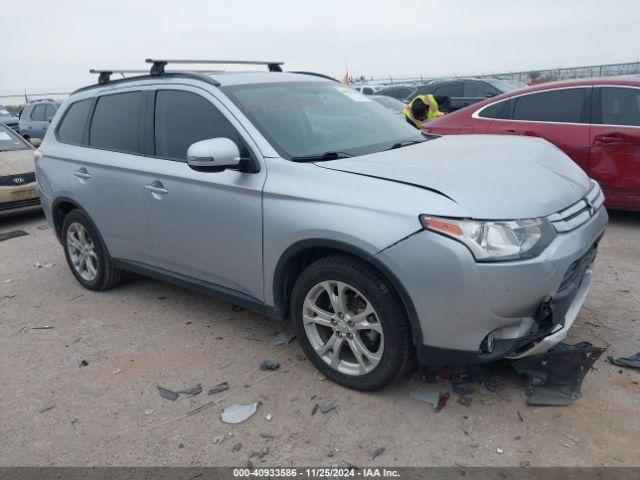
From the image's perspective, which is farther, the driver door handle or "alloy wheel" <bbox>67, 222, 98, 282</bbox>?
"alloy wheel" <bbox>67, 222, 98, 282</bbox>

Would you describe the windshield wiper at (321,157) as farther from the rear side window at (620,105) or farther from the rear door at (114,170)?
the rear side window at (620,105)

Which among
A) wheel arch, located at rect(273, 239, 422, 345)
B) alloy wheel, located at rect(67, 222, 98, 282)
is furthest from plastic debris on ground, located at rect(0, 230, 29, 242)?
wheel arch, located at rect(273, 239, 422, 345)

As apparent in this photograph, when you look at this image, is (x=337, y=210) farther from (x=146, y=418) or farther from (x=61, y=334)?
(x=61, y=334)

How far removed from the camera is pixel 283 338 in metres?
4.01

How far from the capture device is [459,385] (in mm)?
3223

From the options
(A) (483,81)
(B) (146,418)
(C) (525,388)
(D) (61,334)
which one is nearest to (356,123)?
(C) (525,388)

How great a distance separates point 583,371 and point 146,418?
8.04 ft

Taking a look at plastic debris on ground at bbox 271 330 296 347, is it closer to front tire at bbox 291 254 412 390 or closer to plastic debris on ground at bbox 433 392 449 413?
front tire at bbox 291 254 412 390

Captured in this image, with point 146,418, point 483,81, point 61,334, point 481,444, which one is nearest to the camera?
point 481,444

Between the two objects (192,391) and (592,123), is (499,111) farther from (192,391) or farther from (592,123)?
(192,391)

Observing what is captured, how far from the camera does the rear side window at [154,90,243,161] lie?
373cm

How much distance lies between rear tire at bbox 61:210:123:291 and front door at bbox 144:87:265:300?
955 millimetres

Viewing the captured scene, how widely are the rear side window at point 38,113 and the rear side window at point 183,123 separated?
15055mm

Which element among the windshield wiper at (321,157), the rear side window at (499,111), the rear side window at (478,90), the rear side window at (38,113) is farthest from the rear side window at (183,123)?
the rear side window at (38,113)
